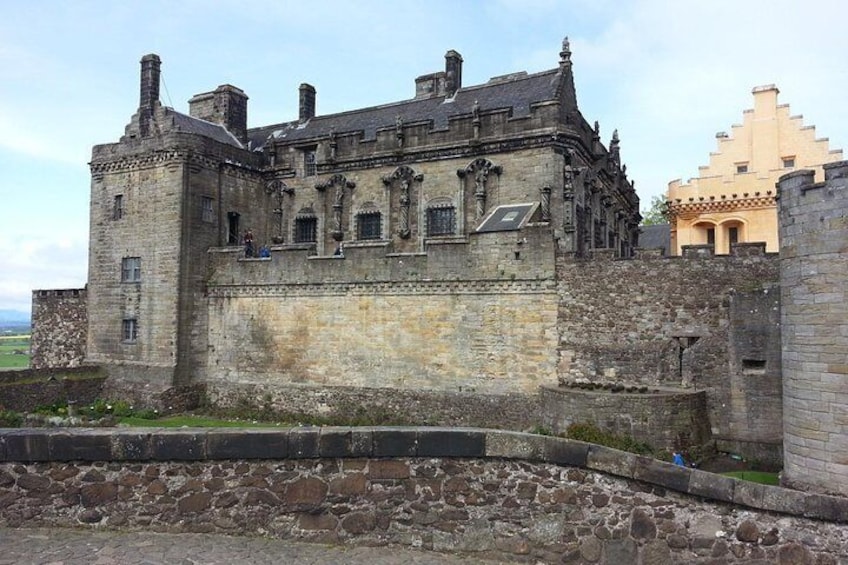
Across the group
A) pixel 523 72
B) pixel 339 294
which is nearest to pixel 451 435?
pixel 339 294

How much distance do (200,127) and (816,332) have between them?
81.5ft

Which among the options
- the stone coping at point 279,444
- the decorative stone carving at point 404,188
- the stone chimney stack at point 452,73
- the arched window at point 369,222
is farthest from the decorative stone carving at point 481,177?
the stone coping at point 279,444

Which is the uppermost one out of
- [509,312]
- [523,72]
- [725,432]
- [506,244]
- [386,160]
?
[523,72]

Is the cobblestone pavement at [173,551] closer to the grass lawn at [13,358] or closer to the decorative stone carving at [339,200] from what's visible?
the decorative stone carving at [339,200]

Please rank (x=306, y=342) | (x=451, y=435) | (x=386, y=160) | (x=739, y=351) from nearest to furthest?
1. (x=451, y=435)
2. (x=739, y=351)
3. (x=306, y=342)
4. (x=386, y=160)

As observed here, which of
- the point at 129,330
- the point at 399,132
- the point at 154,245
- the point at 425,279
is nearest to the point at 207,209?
the point at 154,245

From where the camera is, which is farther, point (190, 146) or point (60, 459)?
point (190, 146)

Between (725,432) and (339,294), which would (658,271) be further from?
(339,294)

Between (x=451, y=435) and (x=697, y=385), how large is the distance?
47.4 feet

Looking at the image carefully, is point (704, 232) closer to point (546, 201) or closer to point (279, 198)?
point (546, 201)

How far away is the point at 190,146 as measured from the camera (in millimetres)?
25844

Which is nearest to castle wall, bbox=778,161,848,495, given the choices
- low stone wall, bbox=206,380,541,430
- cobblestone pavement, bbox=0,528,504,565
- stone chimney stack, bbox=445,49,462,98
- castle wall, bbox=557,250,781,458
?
castle wall, bbox=557,250,781,458

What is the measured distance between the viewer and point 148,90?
92.4ft

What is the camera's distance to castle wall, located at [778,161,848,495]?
12.2 m
